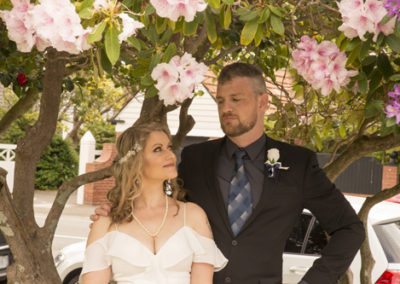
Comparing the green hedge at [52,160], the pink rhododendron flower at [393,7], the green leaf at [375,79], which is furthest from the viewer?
the green hedge at [52,160]

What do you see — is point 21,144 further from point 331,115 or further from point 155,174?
point 331,115

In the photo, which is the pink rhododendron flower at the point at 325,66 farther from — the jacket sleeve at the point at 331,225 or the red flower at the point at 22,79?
the red flower at the point at 22,79

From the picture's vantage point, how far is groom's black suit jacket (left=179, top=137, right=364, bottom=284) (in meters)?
3.52

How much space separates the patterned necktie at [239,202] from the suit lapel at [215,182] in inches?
1.4

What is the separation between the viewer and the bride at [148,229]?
3.43 metres

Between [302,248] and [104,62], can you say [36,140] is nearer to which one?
[104,62]

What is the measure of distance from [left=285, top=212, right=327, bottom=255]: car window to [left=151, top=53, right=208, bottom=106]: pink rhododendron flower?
4.67 meters

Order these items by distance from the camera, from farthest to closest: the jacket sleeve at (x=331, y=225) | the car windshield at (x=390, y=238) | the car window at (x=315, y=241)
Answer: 1. the car window at (x=315, y=241)
2. the car windshield at (x=390, y=238)
3. the jacket sleeve at (x=331, y=225)

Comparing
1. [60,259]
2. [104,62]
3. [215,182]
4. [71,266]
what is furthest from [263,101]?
[60,259]

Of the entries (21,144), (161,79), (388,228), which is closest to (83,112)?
(388,228)

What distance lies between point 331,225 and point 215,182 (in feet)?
1.87

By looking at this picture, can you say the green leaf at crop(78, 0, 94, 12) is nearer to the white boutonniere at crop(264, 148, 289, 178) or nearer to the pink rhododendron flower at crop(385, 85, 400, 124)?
the pink rhododendron flower at crop(385, 85, 400, 124)

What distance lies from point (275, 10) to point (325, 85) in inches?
17.5

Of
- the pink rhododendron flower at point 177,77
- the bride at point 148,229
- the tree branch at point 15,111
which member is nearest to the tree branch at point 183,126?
the bride at point 148,229
